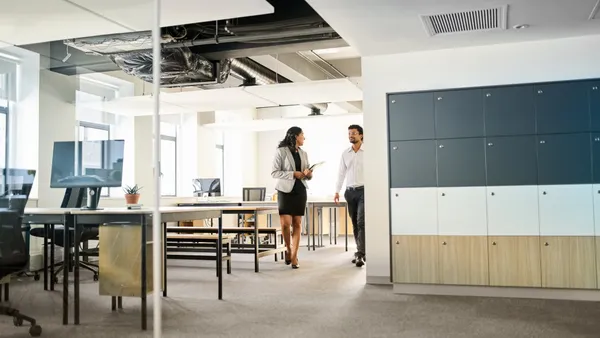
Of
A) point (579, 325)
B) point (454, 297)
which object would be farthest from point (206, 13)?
point (579, 325)

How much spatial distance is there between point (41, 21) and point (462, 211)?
347 centimetres

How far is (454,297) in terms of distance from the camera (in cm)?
476

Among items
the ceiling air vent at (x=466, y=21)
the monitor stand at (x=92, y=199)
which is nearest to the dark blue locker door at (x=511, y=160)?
the ceiling air vent at (x=466, y=21)

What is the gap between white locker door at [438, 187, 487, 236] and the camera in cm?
486

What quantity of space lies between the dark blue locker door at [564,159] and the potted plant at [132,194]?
3.15m

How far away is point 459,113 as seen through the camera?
16.2ft

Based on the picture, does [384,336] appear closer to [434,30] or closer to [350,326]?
[350,326]

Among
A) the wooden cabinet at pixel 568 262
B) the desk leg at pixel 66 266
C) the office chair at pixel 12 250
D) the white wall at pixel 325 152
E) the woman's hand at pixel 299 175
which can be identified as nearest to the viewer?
the office chair at pixel 12 250

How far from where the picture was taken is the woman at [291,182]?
6.41m

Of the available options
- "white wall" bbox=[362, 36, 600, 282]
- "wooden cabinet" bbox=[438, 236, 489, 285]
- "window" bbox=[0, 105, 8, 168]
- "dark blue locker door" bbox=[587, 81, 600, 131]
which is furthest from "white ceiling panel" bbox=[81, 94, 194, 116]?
"dark blue locker door" bbox=[587, 81, 600, 131]

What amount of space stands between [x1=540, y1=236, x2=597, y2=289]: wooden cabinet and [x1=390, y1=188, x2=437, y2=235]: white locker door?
0.90 metres

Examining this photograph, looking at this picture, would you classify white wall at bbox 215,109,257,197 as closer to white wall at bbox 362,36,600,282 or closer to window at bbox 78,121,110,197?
white wall at bbox 362,36,600,282

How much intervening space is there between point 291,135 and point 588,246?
10.5 ft

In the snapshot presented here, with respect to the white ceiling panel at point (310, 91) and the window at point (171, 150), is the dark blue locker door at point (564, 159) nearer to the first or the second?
the white ceiling panel at point (310, 91)
